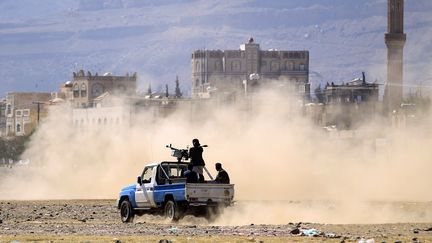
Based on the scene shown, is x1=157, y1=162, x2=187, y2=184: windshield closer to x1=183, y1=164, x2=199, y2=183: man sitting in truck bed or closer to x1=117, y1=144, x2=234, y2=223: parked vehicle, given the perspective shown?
x1=117, y1=144, x2=234, y2=223: parked vehicle

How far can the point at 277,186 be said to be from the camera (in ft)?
262

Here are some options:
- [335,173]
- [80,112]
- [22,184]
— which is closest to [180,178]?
[335,173]

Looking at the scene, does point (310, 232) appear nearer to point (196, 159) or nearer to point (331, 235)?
point (331, 235)

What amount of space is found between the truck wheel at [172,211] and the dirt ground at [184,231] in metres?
0.27

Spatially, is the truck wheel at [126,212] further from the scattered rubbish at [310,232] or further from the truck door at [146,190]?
the scattered rubbish at [310,232]

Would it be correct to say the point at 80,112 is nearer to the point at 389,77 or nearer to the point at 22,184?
the point at 389,77

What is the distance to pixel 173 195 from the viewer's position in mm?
51312

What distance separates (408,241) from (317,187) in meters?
39.4

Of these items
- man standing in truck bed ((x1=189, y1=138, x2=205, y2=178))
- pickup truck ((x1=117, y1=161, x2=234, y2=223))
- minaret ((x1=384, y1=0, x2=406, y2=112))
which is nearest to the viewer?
pickup truck ((x1=117, y1=161, x2=234, y2=223))

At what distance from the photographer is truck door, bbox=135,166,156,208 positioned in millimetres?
52656

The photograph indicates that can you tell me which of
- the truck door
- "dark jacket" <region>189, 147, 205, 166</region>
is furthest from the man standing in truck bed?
the truck door

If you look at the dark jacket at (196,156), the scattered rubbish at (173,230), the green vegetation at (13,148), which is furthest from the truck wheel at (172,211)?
the green vegetation at (13,148)

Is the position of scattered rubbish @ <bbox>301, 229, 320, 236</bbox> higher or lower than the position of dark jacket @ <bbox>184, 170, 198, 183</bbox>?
lower

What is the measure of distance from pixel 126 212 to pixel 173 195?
3.61 metres
